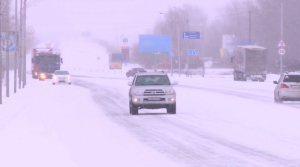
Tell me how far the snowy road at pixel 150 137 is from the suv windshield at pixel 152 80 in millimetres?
1266

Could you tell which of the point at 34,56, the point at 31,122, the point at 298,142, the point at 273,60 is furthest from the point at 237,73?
the point at 298,142

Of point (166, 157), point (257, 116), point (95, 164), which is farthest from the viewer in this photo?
point (257, 116)

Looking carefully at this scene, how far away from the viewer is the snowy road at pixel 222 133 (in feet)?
47.6

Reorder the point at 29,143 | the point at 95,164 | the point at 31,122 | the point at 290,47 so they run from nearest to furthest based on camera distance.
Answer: the point at 95,164 → the point at 29,143 → the point at 31,122 → the point at 290,47

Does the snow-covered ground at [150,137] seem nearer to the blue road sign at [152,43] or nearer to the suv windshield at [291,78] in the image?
the suv windshield at [291,78]

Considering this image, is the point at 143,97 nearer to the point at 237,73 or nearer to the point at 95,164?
the point at 95,164

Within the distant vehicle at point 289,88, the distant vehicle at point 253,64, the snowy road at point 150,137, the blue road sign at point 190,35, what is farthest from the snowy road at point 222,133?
the blue road sign at point 190,35

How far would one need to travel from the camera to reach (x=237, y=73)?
79.2 meters

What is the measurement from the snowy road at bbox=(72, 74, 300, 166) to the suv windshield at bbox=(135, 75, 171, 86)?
1.27 m

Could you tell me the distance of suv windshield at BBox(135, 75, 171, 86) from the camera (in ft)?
97.9

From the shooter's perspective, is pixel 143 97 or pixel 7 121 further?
pixel 143 97

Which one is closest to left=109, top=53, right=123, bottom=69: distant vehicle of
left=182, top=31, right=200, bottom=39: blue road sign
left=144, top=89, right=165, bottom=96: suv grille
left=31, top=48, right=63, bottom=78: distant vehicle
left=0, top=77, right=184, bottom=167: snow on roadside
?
left=182, top=31, right=200, bottom=39: blue road sign

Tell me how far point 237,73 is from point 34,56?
22.3 meters

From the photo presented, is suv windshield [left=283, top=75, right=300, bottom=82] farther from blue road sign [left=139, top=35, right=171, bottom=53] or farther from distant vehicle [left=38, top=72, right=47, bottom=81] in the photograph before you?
blue road sign [left=139, top=35, right=171, bottom=53]
